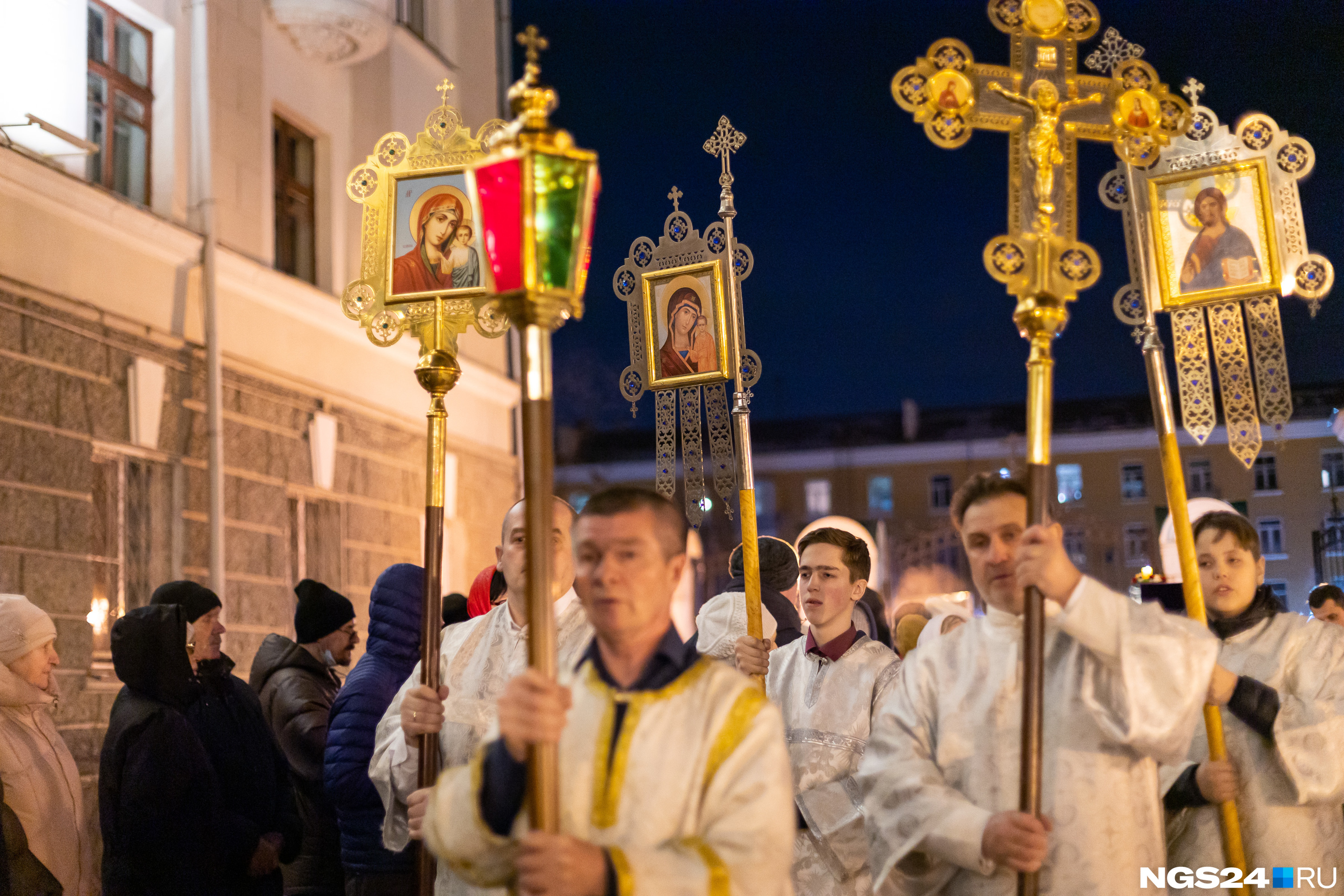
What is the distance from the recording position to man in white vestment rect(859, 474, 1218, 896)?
330cm

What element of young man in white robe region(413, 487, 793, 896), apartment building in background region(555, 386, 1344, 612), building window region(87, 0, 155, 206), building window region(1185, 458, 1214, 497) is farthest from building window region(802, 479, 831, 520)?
young man in white robe region(413, 487, 793, 896)

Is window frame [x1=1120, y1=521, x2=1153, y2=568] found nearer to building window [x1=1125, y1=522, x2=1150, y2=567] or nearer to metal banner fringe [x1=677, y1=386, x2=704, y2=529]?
building window [x1=1125, y1=522, x2=1150, y2=567]

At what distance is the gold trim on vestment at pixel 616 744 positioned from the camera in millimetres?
2748

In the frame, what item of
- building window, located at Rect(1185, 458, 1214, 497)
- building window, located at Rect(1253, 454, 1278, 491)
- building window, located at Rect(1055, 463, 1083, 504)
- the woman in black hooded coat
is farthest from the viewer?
building window, located at Rect(1055, 463, 1083, 504)

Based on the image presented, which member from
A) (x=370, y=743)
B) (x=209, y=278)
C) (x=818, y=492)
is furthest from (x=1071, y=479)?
(x=370, y=743)

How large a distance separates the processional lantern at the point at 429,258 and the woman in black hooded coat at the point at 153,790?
1.61 meters

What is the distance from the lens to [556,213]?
2895mm

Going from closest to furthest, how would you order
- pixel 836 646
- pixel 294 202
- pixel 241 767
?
pixel 836 646 → pixel 241 767 → pixel 294 202

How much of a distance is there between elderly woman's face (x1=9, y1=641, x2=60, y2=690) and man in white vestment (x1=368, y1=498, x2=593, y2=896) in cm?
195

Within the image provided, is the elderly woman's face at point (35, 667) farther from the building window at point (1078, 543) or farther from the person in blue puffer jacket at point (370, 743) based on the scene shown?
the building window at point (1078, 543)

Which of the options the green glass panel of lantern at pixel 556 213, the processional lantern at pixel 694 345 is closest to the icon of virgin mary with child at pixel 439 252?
the processional lantern at pixel 694 345

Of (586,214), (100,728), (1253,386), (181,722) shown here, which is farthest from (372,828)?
(100,728)

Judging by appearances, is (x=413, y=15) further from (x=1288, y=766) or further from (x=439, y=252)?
(x=1288, y=766)

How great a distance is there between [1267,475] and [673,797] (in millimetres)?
39329
